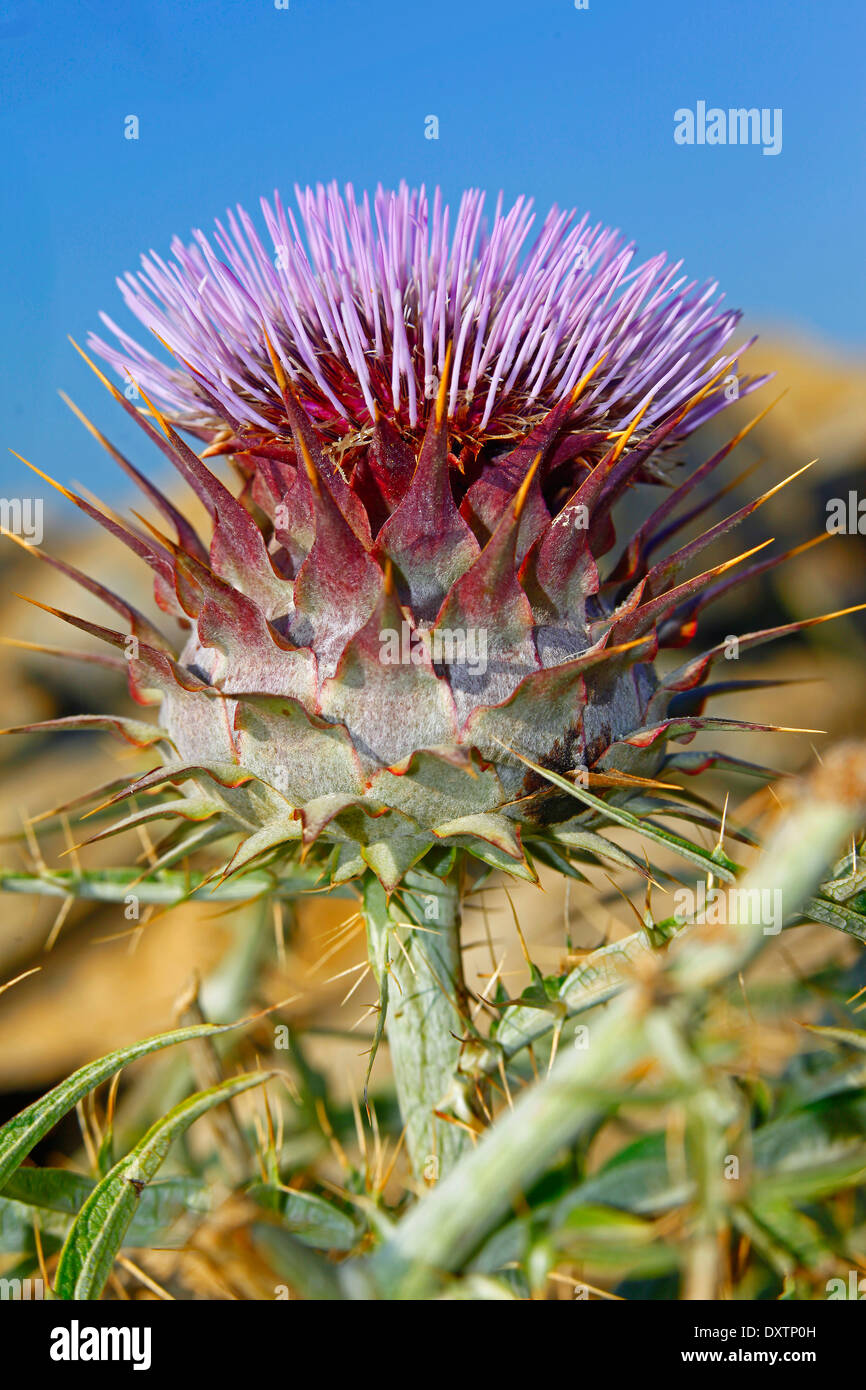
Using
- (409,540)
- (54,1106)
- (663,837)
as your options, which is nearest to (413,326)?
(409,540)

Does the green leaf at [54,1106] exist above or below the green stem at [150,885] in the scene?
below

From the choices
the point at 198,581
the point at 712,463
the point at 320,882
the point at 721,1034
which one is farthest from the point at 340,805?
the point at 712,463

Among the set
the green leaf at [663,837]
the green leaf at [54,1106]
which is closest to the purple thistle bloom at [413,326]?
the green leaf at [663,837]

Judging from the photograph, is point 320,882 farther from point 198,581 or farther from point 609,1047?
point 609,1047

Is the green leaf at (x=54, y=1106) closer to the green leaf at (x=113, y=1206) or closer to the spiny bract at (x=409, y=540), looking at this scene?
the green leaf at (x=113, y=1206)
